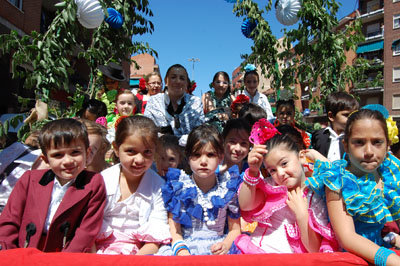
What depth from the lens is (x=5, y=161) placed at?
2.05m

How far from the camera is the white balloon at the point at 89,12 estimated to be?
12.7 ft

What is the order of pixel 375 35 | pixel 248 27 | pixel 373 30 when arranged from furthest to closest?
1. pixel 373 30
2. pixel 375 35
3. pixel 248 27

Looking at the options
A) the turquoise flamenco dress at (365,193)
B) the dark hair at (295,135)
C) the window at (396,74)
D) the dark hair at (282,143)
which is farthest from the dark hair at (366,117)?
the window at (396,74)

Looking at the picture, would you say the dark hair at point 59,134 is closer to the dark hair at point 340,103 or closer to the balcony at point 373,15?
the dark hair at point 340,103

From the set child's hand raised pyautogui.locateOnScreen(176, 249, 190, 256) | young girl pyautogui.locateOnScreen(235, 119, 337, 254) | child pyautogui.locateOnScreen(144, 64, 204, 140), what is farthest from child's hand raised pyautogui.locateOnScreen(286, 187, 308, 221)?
child pyautogui.locateOnScreen(144, 64, 204, 140)

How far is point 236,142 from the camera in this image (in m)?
2.47

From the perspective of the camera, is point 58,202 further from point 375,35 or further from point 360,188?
point 375,35

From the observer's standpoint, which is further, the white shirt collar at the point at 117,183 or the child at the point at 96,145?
the child at the point at 96,145

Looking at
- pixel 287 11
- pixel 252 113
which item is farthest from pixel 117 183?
pixel 287 11

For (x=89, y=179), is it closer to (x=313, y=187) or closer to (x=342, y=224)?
(x=313, y=187)

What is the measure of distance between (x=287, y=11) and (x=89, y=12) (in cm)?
319

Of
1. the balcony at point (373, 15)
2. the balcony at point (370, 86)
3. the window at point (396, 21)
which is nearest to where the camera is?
the window at point (396, 21)

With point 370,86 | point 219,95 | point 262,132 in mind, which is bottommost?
point 262,132

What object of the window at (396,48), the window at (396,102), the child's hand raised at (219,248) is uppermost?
the window at (396,48)
